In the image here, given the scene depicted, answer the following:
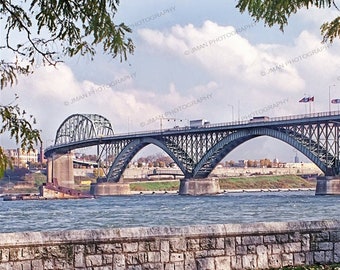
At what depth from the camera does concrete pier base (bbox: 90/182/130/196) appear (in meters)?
140

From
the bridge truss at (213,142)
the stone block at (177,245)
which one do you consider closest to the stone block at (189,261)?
the stone block at (177,245)

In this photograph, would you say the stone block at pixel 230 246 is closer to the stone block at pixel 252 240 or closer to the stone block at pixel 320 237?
the stone block at pixel 252 240

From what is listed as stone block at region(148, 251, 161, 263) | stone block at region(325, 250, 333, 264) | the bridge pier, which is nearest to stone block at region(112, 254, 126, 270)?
stone block at region(148, 251, 161, 263)

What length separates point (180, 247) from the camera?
13.3 metres

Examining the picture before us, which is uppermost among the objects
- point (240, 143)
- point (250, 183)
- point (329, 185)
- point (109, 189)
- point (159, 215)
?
point (240, 143)

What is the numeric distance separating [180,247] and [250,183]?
172089 mm

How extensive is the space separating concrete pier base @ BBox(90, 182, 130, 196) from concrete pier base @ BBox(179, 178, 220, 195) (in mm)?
21736

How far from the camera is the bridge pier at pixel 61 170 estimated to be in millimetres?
149875

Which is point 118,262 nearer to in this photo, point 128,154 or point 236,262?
point 236,262

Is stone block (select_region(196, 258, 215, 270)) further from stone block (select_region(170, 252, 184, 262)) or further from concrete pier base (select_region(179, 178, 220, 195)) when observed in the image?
concrete pier base (select_region(179, 178, 220, 195))

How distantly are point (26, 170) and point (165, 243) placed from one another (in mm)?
173356

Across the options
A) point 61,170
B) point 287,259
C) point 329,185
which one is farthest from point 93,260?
point 61,170

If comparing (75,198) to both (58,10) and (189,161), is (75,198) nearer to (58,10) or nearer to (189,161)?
(189,161)

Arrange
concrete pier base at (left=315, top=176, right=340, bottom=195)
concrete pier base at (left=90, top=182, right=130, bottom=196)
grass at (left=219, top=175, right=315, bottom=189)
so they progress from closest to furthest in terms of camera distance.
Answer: concrete pier base at (left=315, top=176, right=340, bottom=195)
concrete pier base at (left=90, top=182, right=130, bottom=196)
grass at (left=219, top=175, right=315, bottom=189)
